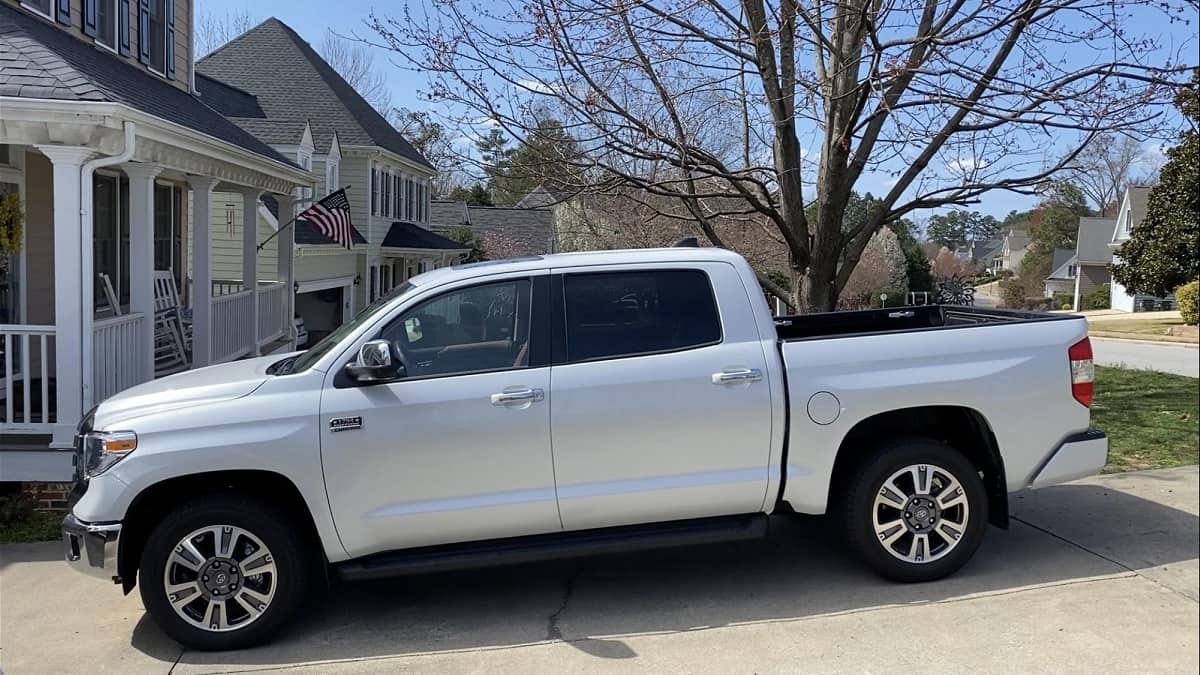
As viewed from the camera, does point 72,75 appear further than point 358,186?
No

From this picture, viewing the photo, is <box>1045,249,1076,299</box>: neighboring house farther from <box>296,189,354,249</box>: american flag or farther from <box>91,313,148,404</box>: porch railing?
<box>91,313,148,404</box>: porch railing

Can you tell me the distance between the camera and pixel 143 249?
28.1 ft

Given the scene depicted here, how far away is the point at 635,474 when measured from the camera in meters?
5.02

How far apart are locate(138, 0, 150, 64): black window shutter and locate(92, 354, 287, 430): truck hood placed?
29.0ft

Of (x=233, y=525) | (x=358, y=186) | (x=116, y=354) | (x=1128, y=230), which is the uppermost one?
(x=1128, y=230)

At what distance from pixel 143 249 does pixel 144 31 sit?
537cm

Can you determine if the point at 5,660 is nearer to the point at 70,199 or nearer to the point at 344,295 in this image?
the point at 70,199

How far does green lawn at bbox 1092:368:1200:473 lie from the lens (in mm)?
7977

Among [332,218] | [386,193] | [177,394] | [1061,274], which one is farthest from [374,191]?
[1061,274]

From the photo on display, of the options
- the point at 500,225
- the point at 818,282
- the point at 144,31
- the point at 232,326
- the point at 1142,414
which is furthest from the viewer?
the point at 500,225


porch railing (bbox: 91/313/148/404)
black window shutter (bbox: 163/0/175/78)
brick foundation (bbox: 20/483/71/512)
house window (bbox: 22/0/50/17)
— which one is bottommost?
brick foundation (bbox: 20/483/71/512)

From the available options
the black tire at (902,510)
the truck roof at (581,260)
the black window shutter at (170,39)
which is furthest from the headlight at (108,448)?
the black window shutter at (170,39)

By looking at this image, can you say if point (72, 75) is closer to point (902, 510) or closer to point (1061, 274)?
point (902, 510)

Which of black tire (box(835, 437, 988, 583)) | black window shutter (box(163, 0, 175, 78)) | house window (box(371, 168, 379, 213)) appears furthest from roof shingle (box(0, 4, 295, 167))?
house window (box(371, 168, 379, 213))
